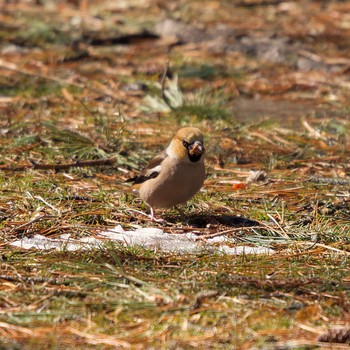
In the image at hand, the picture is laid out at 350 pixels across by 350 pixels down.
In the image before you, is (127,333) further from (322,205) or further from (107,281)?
(322,205)

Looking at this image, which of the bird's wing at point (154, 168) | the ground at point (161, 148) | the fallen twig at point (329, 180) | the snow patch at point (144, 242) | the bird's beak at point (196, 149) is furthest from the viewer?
the fallen twig at point (329, 180)

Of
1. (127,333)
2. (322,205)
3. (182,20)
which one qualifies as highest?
(127,333)

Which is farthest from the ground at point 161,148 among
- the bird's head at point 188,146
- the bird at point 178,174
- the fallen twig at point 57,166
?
the bird's head at point 188,146

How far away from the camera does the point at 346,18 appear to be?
13.0 m

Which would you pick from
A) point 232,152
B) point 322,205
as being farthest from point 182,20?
point 322,205

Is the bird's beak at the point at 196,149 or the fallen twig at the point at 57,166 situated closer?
the bird's beak at the point at 196,149

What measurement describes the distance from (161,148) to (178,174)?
191cm

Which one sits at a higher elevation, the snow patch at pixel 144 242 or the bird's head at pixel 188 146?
the bird's head at pixel 188 146

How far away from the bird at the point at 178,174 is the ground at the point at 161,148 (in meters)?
0.17

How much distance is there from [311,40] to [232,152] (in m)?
5.21

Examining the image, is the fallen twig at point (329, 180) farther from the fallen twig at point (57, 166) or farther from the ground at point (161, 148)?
the fallen twig at point (57, 166)

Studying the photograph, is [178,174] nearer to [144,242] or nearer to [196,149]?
[196,149]

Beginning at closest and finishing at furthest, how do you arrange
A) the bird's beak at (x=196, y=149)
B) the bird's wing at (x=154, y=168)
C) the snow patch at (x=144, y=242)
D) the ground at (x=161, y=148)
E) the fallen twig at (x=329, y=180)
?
the ground at (x=161, y=148)
the snow patch at (x=144, y=242)
the bird's beak at (x=196, y=149)
the bird's wing at (x=154, y=168)
the fallen twig at (x=329, y=180)

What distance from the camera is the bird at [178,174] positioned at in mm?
5180
